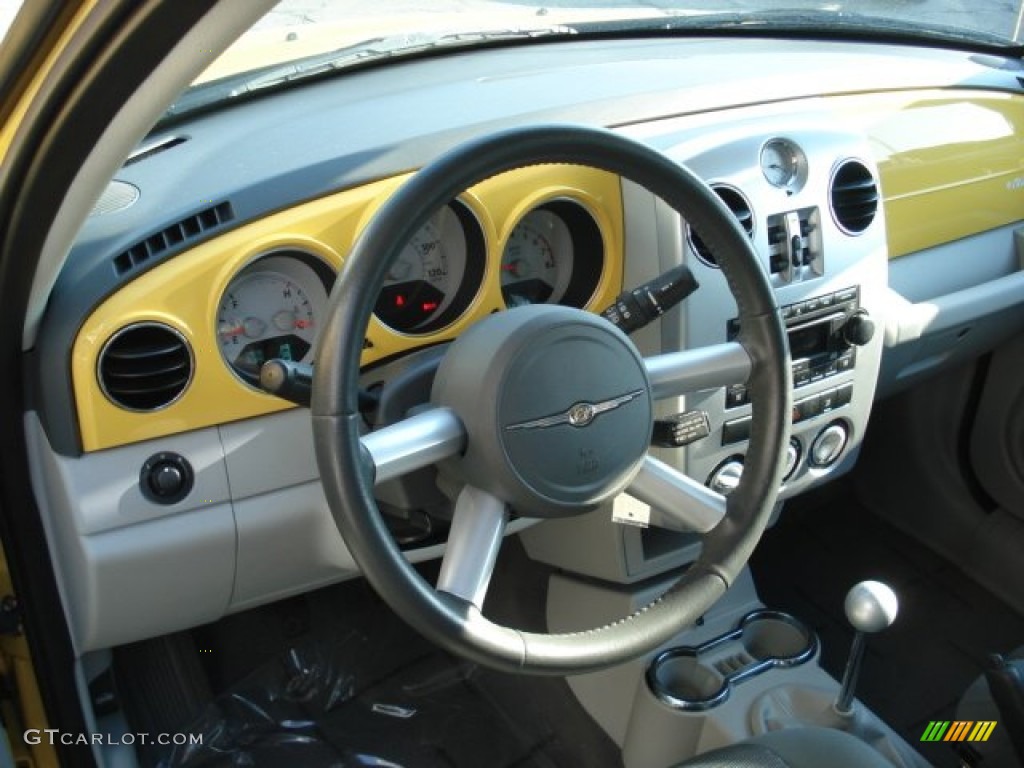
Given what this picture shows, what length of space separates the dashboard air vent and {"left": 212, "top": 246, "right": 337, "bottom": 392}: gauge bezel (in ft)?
0.24

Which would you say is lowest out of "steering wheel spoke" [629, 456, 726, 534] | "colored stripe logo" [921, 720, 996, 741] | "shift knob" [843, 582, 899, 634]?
"colored stripe logo" [921, 720, 996, 741]

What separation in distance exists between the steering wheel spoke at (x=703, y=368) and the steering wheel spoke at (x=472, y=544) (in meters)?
0.30

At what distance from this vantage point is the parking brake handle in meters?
1.48

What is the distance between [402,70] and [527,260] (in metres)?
0.54

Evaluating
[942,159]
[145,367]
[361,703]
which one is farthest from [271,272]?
[942,159]

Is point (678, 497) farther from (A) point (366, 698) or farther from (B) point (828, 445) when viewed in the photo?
(A) point (366, 698)

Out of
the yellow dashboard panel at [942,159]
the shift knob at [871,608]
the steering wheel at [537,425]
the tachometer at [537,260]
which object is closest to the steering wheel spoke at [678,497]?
the steering wheel at [537,425]

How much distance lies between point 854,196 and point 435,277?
0.84 m

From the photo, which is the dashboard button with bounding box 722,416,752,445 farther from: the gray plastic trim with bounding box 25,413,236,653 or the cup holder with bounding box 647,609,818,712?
the gray plastic trim with bounding box 25,413,236,653

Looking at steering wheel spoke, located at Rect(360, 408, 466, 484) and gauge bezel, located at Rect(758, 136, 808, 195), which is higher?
gauge bezel, located at Rect(758, 136, 808, 195)

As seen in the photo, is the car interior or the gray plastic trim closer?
the car interior

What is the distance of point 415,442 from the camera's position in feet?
4.20

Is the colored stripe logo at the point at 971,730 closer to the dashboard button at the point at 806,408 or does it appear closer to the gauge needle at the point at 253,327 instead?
the dashboard button at the point at 806,408

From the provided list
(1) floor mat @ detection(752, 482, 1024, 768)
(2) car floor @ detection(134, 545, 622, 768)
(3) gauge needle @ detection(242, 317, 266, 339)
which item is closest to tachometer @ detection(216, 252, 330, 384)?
(3) gauge needle @ detection(242, 317, 266, 339)
